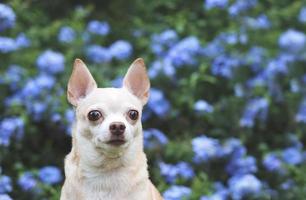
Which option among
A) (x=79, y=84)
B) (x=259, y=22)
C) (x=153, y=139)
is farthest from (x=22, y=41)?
(x=79, y=84)

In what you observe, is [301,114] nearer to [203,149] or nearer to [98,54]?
[203,149]

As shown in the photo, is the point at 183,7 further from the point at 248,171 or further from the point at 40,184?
the point at 40,184

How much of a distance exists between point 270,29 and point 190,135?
1.54 meters

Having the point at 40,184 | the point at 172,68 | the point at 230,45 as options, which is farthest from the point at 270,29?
the point at 40,184

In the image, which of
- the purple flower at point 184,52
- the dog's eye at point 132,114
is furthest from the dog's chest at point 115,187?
the purple flower at point 184,52

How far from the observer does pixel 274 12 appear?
7316 mm

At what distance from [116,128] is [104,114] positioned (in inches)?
5.1

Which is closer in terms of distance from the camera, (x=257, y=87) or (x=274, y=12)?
(x=257, y=87)

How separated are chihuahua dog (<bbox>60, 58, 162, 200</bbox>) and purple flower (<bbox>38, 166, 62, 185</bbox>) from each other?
5.48 ft

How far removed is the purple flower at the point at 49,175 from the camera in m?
5.57

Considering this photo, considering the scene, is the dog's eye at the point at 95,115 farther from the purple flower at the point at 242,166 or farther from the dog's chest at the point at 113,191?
the purple flower at the point at 242,166

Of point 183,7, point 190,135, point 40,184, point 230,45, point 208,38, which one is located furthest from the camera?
point 183,7

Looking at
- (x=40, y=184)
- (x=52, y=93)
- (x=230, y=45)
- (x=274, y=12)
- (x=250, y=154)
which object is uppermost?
(x=274, y=12)

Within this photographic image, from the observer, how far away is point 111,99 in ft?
12.2
